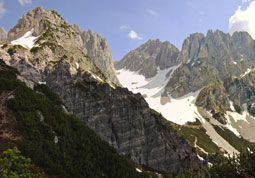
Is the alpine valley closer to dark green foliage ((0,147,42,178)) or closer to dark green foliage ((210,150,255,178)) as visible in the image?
dark green foliage ((0,147,42,178))

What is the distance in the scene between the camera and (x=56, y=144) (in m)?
39.0

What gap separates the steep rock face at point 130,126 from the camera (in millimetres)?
81625

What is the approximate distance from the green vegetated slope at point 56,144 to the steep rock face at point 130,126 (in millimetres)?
34570

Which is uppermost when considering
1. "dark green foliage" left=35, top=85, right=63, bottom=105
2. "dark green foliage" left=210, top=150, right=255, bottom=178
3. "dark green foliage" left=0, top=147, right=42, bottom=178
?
"dark green foliage" left=35, top=85, right=63, bottom=105

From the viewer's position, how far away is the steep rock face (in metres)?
81.6

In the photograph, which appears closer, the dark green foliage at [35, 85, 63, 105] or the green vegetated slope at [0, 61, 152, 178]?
the green vegetated slope at [0, 61, 152, 178]

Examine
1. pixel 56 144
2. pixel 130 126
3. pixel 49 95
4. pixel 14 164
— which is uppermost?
pixel 49 95

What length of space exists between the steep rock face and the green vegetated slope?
1361 inches

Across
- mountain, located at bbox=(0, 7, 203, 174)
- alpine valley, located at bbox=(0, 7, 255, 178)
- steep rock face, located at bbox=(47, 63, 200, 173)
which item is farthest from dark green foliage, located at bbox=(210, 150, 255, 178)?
steep rock face, located at bbox=(47, 63, 200, 173)

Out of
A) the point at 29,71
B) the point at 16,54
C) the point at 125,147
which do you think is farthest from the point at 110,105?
the point at 16,54

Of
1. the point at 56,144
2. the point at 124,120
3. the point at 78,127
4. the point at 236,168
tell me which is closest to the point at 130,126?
the point at 124,120

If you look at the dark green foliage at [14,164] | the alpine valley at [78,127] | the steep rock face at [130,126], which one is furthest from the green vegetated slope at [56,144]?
the steep rock face at [130,126]

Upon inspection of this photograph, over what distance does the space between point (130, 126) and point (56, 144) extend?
5258 cm

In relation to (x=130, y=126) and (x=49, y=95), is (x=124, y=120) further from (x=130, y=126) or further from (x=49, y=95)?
(x=49, y=95)
